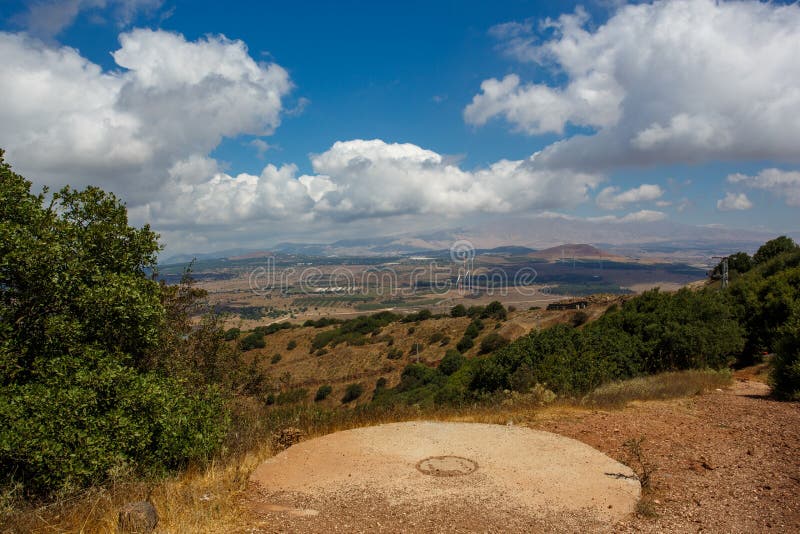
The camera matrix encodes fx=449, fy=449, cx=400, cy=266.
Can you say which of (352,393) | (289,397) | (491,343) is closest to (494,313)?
(491,343)

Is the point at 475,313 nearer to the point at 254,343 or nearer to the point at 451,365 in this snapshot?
the point at 451,365

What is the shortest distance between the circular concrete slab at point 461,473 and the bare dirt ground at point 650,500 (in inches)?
1.5

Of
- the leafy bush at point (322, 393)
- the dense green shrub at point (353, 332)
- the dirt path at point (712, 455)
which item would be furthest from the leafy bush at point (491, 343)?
the dirt path at point (712, 455)

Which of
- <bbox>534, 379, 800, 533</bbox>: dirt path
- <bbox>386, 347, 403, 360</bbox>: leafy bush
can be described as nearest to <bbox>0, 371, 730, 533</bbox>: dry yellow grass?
<bbox>534, 379, 800, 533</bbox>: dirt path

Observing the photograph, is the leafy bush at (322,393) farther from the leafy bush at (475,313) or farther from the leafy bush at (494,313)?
the leafy bush at (475,313)

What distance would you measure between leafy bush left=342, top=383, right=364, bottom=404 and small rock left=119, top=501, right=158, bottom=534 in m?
36.2

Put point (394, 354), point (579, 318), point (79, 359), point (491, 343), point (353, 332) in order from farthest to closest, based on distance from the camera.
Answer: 1. point (353, 332)
2. point (394, 354)
3. point (579, 318)
4. point (491, 343)
5. point (79, 359)

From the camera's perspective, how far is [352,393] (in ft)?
135

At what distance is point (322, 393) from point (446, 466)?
120ft

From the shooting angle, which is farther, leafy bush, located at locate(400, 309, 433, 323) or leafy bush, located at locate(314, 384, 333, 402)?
leafy bush, located at locate(400, 309, 433, 323)

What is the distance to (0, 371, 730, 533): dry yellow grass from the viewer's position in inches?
197

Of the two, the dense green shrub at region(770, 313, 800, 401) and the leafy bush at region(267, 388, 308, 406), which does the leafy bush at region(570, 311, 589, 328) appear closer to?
the leafy bush at region(267, 388, 308, 406)

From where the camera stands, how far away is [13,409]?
18.2ft

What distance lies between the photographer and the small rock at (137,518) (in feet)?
15.9
